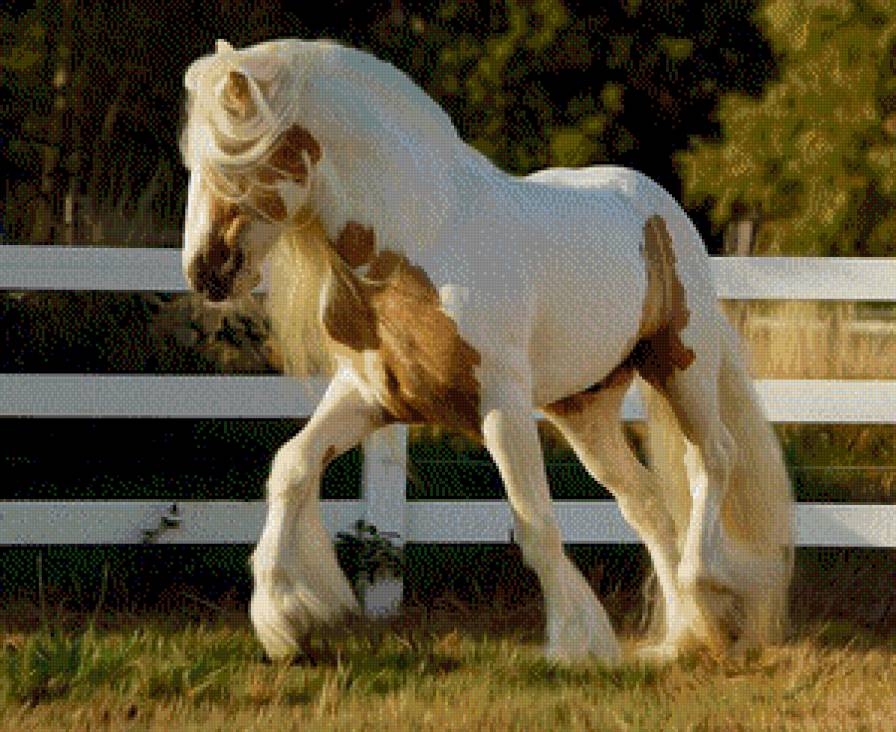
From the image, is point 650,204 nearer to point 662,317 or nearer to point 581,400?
point 662,317

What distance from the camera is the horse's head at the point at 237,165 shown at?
5.51m

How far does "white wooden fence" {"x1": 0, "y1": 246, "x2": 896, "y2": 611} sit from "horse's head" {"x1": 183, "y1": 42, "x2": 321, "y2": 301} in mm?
1664

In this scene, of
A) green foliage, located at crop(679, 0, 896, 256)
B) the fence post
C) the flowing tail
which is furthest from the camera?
green foliage, located at crop(679, 0, 896, 256)

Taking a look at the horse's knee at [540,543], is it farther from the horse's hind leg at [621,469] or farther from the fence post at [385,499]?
the fence post at [385,499]

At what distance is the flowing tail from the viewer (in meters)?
6.83

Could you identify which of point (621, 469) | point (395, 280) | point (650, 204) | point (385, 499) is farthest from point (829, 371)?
point (395, 280)

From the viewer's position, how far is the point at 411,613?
7.51 m

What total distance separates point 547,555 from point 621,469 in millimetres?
906

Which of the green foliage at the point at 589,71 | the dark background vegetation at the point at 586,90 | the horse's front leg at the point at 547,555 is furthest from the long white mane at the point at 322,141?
the green foliage at the point at 589,71

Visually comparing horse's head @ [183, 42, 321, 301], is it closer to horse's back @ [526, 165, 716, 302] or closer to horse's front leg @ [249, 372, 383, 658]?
horse's front leg @ [249, 372, 383, 658]

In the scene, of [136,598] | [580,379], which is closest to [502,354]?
[580,379]

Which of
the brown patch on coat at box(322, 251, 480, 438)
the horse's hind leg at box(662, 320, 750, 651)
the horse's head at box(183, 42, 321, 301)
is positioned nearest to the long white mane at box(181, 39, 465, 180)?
the horse's head at box(183, 42, 321, 301)

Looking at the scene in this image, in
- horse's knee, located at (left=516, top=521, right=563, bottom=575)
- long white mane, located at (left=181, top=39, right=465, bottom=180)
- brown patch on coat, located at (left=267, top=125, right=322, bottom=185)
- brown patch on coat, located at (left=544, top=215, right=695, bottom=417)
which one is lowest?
horse's knee, located at (left=516, top=521, right=563, bottom=575)

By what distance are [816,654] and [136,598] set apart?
2.27 meters
